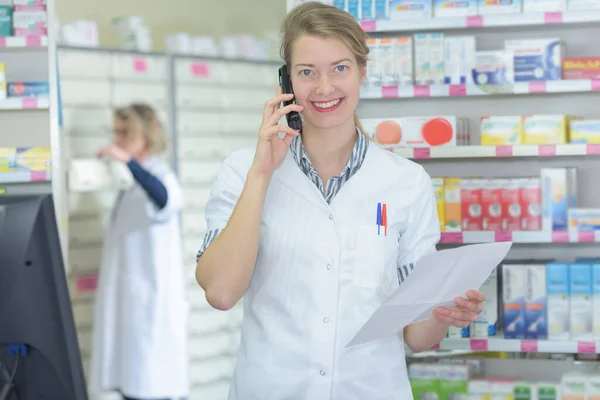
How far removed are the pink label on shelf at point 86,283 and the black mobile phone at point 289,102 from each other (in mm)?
4377

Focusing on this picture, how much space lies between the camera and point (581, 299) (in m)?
3.54

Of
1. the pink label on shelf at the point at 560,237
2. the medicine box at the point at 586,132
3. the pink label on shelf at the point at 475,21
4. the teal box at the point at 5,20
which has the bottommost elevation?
the pink label on shelf at the point at 560,237

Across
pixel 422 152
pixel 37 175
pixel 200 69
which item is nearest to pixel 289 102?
pixel 422 152

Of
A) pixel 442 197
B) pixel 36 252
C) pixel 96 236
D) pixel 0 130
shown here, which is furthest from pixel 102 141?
pixel 36 252

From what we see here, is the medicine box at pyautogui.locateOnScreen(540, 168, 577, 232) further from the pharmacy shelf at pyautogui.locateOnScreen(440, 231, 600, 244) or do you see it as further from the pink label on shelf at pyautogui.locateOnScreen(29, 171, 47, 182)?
the pink label on shelf at pyautogui.locateOnScreen(29, 171, 47, 182)

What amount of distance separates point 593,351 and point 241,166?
204 centimetres

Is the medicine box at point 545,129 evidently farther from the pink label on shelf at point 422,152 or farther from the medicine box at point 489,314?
the medicine box at point 489,314

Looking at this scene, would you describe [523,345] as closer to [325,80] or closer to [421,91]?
[421,91]

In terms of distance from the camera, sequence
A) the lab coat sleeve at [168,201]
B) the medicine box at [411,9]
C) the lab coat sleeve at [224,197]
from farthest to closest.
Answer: the lab coat sleeve at [168,201] → the medicine box at [411,9] → the lab coat sleeve at [224,197]

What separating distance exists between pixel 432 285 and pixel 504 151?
6.13 feet

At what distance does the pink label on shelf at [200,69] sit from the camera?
20.8ft

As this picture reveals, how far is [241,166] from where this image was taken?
6.90ft

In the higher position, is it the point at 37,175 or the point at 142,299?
the point at 37,175

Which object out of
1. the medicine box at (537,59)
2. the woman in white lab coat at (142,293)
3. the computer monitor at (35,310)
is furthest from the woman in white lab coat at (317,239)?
the woman in white lab coat at (142,293)
